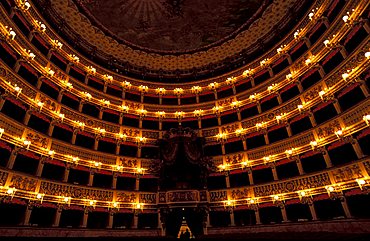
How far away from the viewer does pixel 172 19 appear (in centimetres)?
2444

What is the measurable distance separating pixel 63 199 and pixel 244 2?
24068 mm

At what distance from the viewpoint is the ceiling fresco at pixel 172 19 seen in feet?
75.5

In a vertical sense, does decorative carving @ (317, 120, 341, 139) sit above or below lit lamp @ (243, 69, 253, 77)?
below

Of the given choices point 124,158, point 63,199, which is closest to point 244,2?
point 124,158

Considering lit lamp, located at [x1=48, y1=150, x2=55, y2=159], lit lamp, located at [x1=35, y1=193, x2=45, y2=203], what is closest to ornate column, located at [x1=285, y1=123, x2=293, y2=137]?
lit lamp, located at [x1=48, y1=150, x2=55, y2=159]

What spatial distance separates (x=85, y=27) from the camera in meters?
23.8

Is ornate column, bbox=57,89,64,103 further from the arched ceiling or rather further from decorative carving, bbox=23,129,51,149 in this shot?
the arched ceiling

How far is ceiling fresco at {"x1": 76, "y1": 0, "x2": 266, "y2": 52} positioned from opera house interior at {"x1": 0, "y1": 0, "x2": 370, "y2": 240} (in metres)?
0.12

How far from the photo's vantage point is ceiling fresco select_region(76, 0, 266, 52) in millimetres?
23000

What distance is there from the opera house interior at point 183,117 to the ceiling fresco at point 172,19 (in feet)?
0.39

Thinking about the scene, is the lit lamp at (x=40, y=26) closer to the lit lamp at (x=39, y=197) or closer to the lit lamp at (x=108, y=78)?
the lit lamp at (x=108, y=78)

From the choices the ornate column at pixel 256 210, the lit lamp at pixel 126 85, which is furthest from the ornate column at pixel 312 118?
the lit lamp at pixel 126 85

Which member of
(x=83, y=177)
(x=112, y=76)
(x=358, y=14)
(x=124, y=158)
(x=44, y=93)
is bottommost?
(x=83, y=177)

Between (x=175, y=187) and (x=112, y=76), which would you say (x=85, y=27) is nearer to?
(x=112, y=76)
